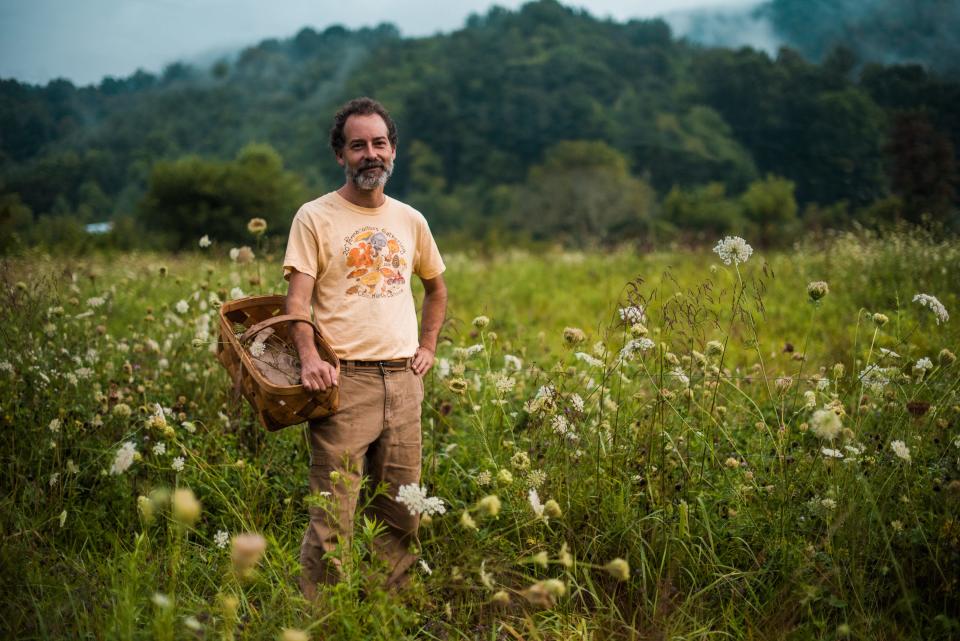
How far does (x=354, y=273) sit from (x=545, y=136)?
68865mm

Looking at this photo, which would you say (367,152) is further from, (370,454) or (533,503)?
(533,503)

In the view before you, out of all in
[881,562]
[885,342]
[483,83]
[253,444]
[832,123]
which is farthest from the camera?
[483,83]

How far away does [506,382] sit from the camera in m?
2.65

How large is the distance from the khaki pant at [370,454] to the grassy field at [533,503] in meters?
0.12

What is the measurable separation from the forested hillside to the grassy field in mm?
14801

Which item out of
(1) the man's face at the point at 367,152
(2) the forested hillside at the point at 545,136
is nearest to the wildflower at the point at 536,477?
(1) the man's face at the point at 367,152

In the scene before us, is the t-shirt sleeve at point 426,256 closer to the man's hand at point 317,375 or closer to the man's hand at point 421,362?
the man's hand at point 421,362

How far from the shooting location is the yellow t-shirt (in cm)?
240

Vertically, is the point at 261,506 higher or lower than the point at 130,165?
higher

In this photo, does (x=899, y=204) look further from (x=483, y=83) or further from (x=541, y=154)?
(x=483, y=83)

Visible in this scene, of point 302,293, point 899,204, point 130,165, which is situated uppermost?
point 302,293

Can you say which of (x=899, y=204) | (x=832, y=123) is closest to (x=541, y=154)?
(x=832, y=123)

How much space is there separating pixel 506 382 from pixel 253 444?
1.63 metres

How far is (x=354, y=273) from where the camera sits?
2453 millimetres
